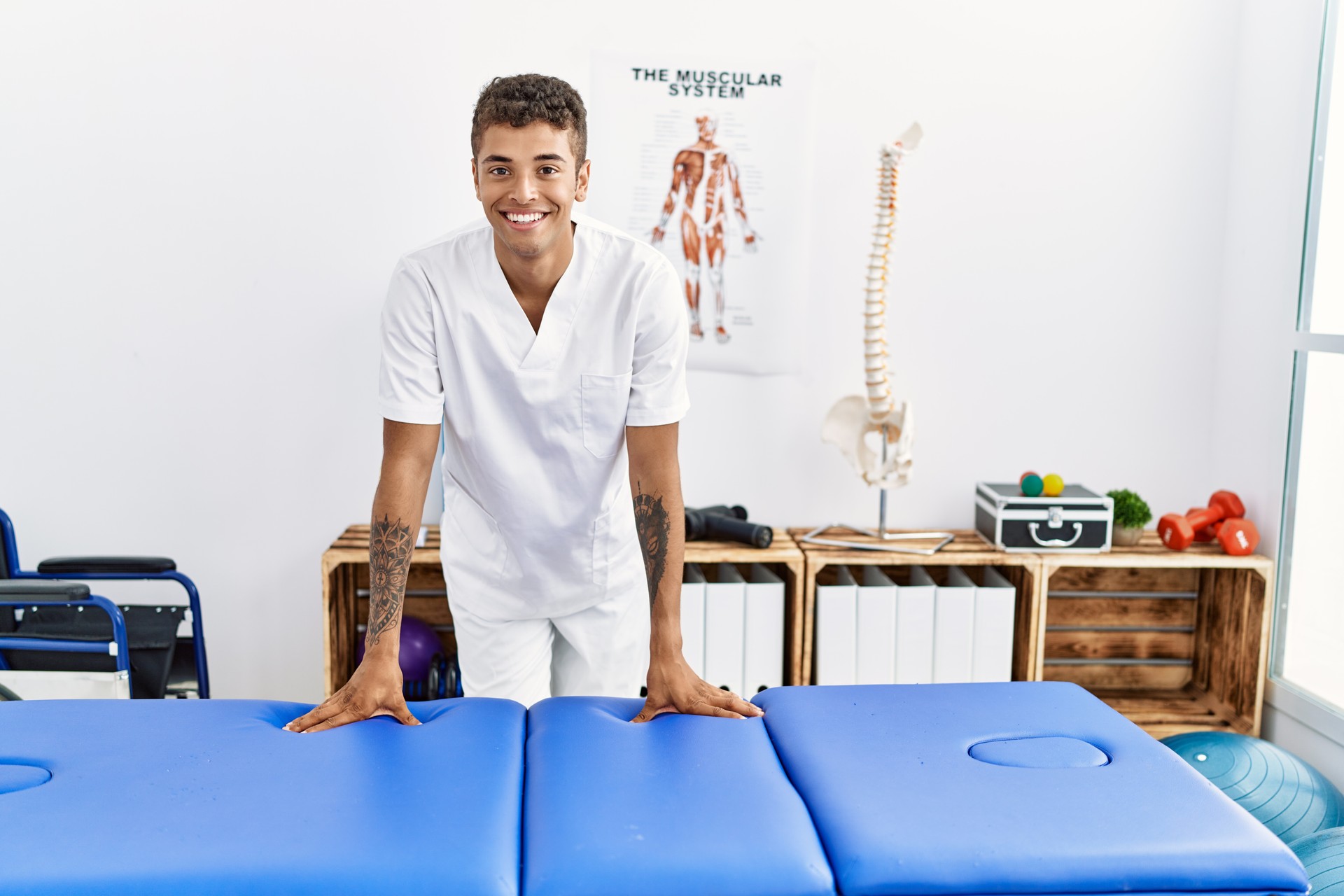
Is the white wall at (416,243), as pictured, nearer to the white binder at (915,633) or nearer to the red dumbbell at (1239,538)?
the red dumbbell at (1239,538)

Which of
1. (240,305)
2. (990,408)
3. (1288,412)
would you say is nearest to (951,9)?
(990,408)

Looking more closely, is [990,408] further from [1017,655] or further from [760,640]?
[760,640]

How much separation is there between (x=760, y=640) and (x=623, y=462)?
0.96m

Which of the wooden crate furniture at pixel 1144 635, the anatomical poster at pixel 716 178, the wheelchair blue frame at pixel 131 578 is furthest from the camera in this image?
the wooden crate furniture at pixel 1144 635

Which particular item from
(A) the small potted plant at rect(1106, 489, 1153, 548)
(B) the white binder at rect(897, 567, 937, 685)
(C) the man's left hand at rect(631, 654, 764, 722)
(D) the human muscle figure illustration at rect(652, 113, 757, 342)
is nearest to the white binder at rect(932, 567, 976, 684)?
(B) the white binder at rect(897, 567, 937, 685)

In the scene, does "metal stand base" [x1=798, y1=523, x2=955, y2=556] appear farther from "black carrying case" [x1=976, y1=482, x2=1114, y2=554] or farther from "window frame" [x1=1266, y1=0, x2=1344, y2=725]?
"window frame" [x1=1266, y1=0, x2=1344, y2=725]

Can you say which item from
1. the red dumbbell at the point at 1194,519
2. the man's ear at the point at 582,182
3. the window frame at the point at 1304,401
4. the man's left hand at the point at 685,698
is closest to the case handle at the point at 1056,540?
the red dumbbell at the point at 1194,519

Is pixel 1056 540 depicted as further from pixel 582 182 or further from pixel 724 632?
pixel 582 182

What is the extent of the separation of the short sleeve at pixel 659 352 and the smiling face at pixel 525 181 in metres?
0.20

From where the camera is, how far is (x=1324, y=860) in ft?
5.64

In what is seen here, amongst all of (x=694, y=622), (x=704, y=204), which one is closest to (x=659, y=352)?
(x=694, y=622)

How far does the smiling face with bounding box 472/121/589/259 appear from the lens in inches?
56.2

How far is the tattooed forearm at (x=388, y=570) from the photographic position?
4.81 ft

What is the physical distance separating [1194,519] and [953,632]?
2.32 feet
